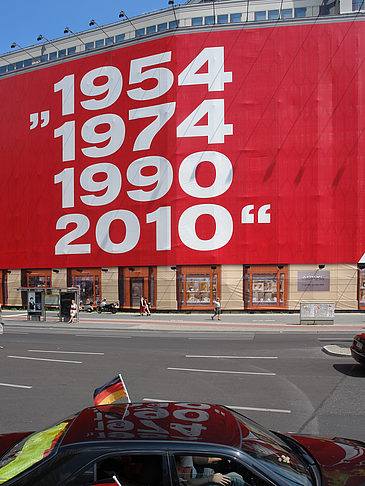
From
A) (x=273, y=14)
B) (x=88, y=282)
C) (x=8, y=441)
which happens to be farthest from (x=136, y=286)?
(x=273, y=14)

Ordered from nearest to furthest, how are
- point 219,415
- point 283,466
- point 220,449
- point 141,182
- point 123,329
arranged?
point 220,449 < point 283,466 < point 219,415 < point 123,329 < point 141,182

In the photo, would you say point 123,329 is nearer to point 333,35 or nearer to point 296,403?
point 296,403

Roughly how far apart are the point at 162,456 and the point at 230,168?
101 feet

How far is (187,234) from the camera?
108 feet

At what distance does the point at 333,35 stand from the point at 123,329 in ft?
88.5

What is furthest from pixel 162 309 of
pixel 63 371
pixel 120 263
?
pixel 63 371

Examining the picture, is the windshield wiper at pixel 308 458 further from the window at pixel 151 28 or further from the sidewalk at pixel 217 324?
the window at pixel 151 28

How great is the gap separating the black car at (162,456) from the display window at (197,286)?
2901 centimetres

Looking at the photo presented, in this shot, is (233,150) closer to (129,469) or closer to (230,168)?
(230,168)

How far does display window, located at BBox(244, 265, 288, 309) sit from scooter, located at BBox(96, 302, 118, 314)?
10425mm

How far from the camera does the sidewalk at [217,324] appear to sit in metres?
22.7

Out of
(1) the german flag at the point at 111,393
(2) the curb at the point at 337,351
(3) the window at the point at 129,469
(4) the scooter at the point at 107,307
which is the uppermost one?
(3) the window at the point at 129,469

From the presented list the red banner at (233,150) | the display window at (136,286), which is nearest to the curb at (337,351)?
the red banner at (233,150)

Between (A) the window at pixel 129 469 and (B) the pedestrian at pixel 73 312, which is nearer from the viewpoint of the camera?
(A) the window at pixel 129 469
